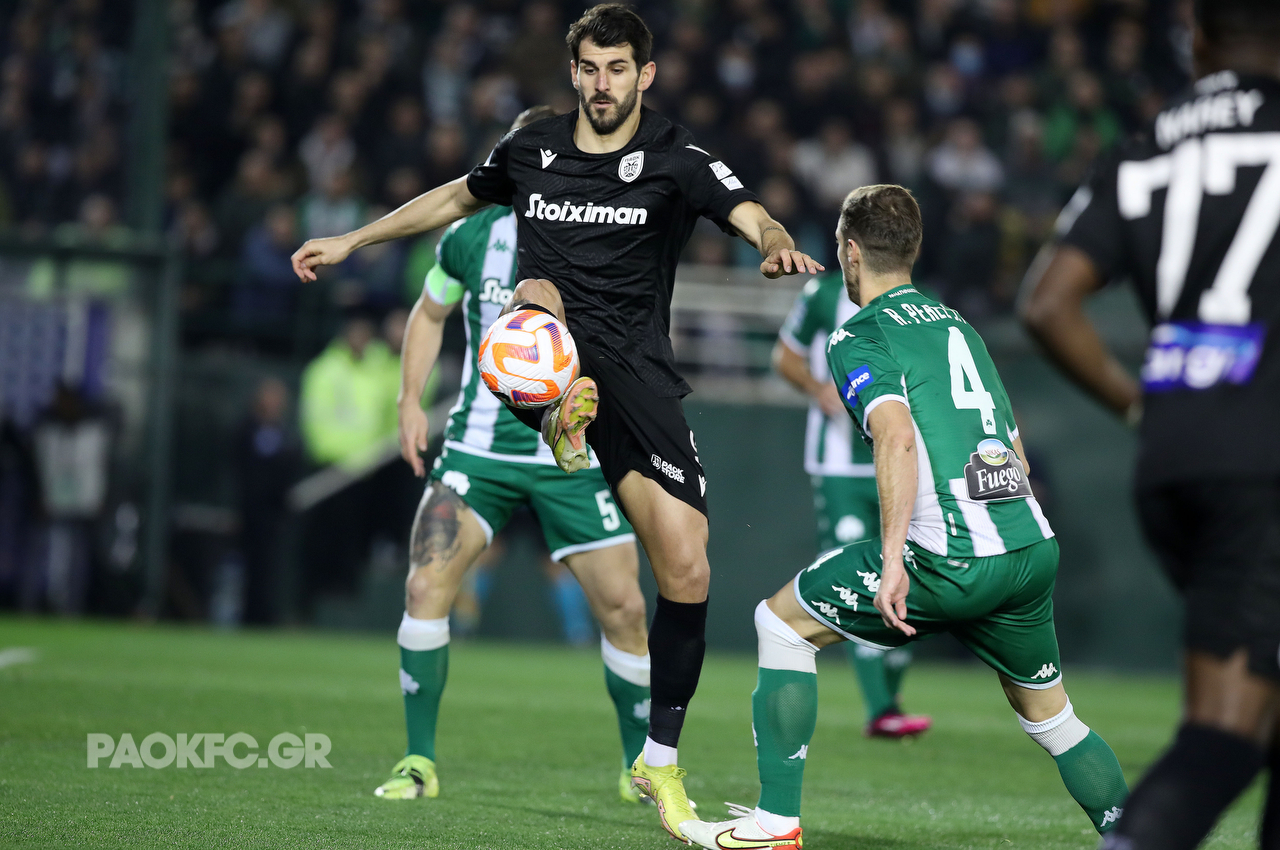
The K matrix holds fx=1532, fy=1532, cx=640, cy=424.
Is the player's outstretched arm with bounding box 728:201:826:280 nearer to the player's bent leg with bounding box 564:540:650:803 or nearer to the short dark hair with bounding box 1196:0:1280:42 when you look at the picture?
the short dark hair with bounding box 1196:0:1280:42

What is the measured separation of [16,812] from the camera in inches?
182

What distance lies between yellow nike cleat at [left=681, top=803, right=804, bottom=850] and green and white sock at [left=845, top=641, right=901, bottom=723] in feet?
11.1

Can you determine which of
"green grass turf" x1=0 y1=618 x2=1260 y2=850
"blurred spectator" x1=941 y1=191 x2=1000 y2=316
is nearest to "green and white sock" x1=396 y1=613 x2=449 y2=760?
"green grass turf" x1=0 y1=618 x2=1260 y2=850

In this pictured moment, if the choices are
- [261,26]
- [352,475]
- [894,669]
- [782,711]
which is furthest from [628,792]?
[261,26]

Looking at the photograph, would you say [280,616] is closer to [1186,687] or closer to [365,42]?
[365,42]

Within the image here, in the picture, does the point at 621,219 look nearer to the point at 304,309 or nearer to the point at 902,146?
→ the point at 304,309

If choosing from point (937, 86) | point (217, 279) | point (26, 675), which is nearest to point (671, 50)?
point (937, 86)

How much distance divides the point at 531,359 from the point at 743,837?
1.54 meters

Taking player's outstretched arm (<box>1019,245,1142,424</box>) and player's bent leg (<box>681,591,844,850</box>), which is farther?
player's bent leg (<box>681,591,844,850</box>)

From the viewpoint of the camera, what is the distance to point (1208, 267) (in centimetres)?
294

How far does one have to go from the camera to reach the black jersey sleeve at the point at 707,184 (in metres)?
4.92

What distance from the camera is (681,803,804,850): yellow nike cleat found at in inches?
169

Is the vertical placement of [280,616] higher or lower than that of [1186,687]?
lower

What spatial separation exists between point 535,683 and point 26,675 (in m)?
3.21
